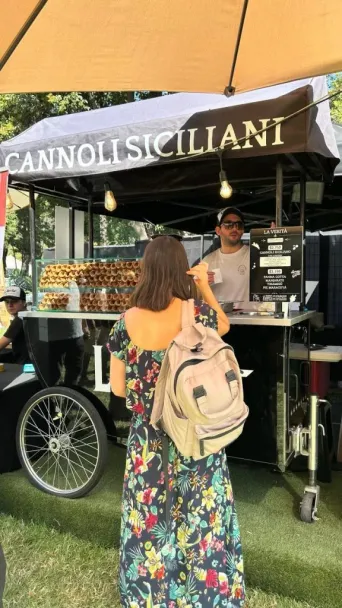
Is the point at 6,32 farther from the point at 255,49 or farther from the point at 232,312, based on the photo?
the point at 232,312

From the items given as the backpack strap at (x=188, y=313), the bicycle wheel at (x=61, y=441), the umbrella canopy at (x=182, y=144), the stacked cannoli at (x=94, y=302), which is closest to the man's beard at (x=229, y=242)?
the umbrella canopy at (x=182, y=144)

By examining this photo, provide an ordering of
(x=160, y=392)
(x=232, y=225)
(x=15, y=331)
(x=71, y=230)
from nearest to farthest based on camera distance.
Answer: (x=160, y=392) → (x=232, y=225) → (x=15, y=331) → (x=71, y=230)

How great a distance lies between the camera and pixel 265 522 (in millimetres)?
2738

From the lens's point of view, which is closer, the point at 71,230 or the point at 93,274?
the point at 93,274

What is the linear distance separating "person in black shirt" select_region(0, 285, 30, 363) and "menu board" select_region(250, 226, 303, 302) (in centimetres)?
233

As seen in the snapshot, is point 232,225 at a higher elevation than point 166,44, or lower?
lower

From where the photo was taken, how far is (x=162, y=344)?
6.77 feet

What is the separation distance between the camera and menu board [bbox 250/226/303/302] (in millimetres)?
2777

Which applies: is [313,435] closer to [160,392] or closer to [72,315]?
[160,392]

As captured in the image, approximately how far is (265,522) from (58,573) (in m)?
1.17

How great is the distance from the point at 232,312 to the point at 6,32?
1.89 meters

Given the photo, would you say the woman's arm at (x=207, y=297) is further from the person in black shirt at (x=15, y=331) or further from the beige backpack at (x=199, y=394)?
the person in black shirt at (x=15, y=331)

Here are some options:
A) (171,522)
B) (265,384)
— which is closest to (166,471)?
(171,522)

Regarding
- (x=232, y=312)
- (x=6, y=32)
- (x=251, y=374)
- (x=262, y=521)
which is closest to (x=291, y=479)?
(x=262, y=521)
